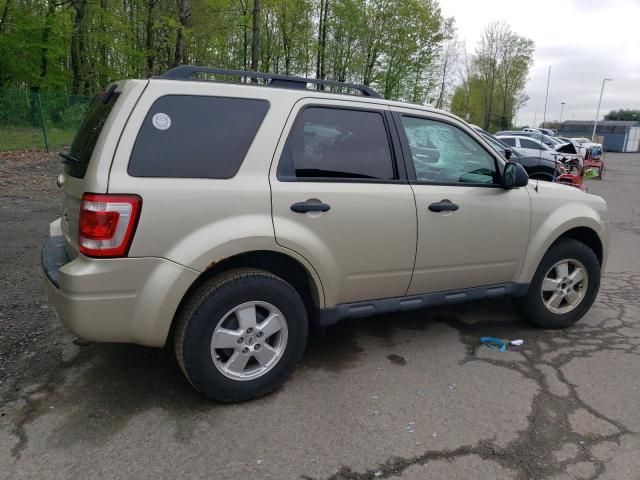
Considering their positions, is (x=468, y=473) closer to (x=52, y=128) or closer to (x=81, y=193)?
(x=81, y=193)

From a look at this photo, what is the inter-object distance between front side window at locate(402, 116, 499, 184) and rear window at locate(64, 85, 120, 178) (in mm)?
1898

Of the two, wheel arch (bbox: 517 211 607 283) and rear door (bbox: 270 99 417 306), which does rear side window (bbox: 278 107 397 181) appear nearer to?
rear door (bbox: 270 99 417 306)

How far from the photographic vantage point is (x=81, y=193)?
2.51 meters

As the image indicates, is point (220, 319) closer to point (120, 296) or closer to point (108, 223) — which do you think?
point (120, 296)

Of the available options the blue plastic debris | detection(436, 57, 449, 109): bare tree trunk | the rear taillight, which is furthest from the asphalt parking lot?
detection(436, 57, 449, 109): bare tree trunk

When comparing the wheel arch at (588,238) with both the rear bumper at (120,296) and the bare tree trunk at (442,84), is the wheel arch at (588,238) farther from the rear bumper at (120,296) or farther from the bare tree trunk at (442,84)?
the bare tree trunk at (442,84)

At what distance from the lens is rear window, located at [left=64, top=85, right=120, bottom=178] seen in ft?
8.75

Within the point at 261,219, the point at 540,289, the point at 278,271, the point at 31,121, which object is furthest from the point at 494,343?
the point at 31,121

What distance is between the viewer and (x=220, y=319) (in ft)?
8.86

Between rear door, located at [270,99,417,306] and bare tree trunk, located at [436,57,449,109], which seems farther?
bare tree trunk, located at [436,57,449,109]

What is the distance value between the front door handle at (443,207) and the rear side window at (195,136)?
4.31 ft

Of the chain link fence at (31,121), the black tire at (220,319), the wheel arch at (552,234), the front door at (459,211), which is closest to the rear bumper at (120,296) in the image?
the black tire at (220,319)

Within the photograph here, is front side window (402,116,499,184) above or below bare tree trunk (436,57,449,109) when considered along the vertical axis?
below

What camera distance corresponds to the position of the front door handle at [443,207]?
3.31m
